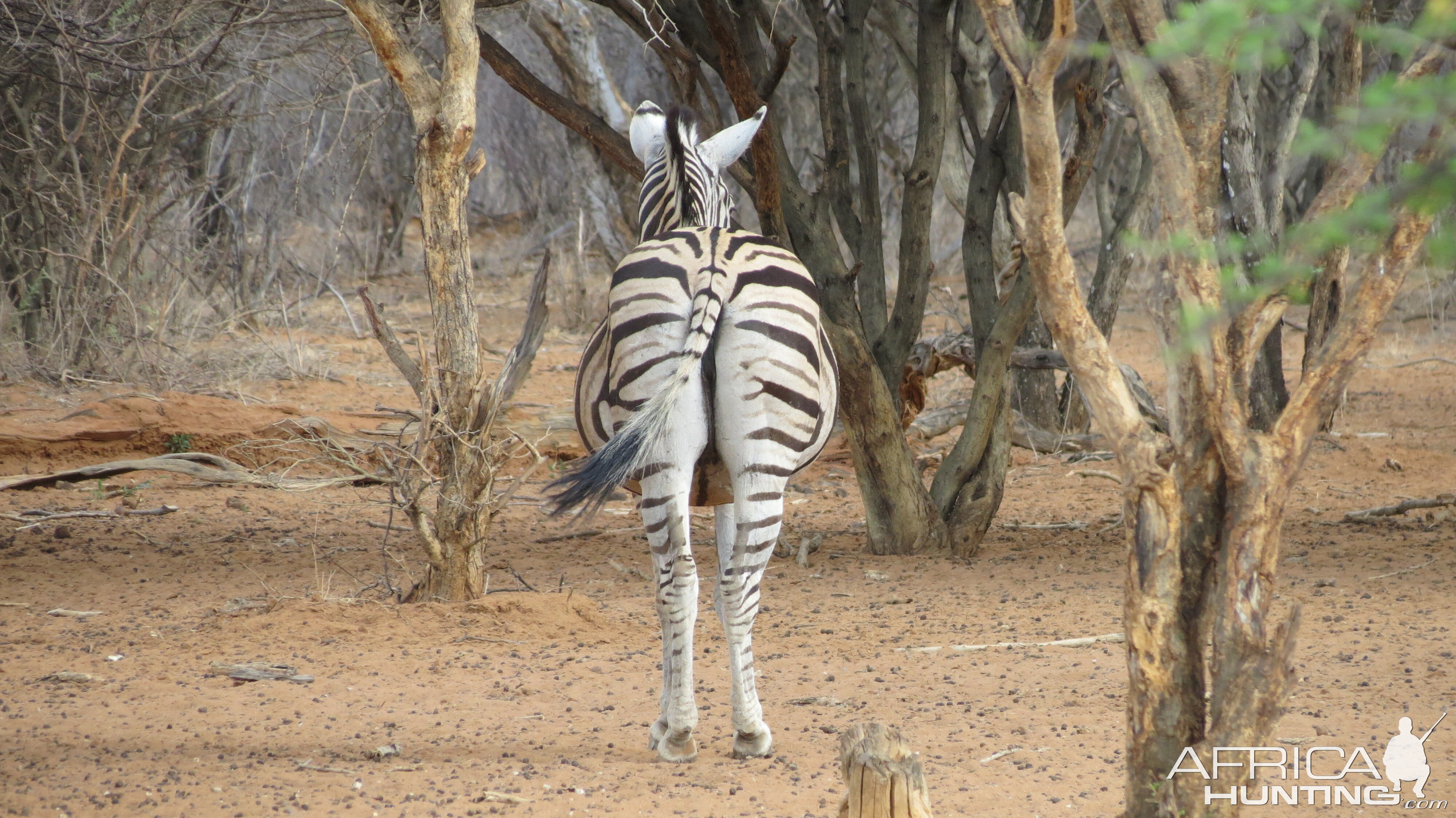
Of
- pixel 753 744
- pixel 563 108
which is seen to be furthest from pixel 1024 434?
pixel 753 744

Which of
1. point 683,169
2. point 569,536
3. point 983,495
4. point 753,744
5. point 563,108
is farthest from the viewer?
point 569,536

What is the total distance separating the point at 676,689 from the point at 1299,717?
A: 2233 millimetres

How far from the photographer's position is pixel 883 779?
8.36 ft

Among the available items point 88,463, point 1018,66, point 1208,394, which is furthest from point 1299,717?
point 88,463

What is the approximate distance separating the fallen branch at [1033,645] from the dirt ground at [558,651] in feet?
0.17

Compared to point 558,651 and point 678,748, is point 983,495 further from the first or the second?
point 678,748

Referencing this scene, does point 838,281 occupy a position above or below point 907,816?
above

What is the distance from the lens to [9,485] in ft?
20.1

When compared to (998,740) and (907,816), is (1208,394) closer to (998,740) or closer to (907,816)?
(907,816)

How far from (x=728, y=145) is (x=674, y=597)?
2172 millimetres

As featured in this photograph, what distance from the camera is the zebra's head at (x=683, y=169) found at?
182 inches

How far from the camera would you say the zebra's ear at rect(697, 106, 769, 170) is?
193 inches

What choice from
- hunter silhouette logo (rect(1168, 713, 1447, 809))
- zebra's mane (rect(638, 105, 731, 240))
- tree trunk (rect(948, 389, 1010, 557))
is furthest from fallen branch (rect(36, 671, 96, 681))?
tree trunk (rect(948, 389, 1010, 557))

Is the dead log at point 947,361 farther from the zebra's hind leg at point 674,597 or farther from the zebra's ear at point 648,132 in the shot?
the zebra's hind leg at point 674,597
